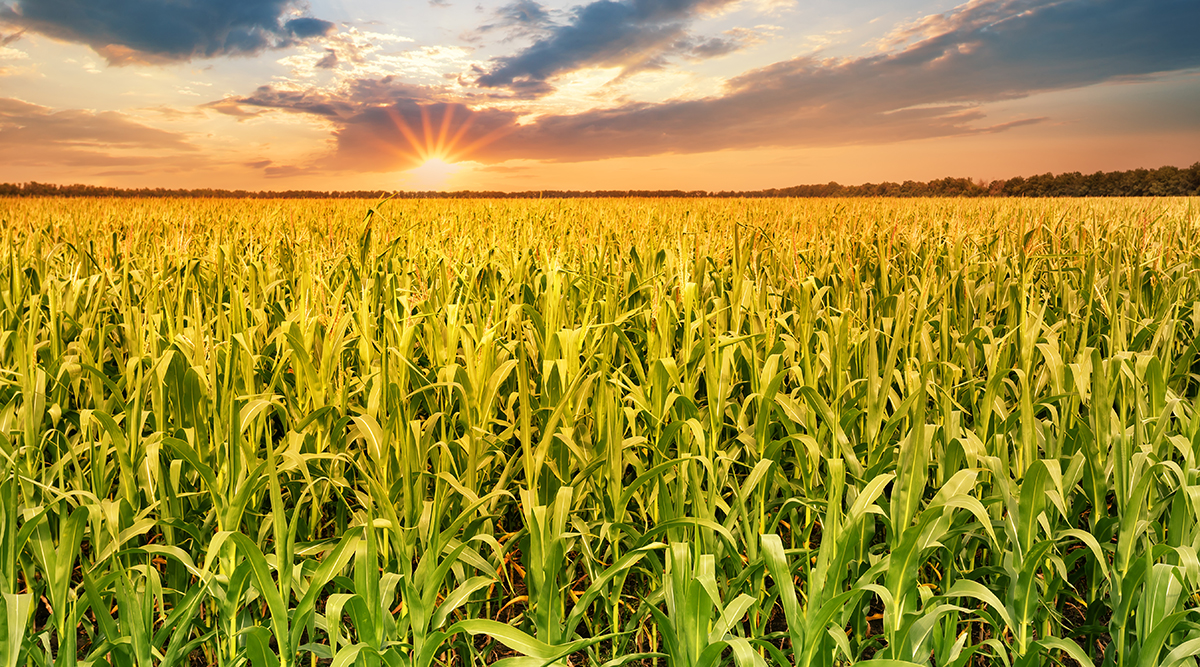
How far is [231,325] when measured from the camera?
8.61 feet

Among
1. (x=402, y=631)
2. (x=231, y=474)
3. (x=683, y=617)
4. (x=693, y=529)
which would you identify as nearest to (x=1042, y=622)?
(x=693, y=529)

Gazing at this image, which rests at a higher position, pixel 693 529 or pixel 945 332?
pixel 945 332

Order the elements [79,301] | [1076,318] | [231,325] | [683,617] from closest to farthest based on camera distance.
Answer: [683,617] < [231,325] < [1076,318] < [79,301]

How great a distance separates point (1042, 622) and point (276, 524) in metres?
2.10

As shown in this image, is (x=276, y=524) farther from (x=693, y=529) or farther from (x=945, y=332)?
(x=945, y=332)

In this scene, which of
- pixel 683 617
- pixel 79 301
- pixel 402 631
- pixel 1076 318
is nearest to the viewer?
pixel 683 617

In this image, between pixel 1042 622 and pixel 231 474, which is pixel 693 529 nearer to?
pixel 1042 622

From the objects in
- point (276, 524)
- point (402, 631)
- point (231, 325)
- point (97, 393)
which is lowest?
point (402, 631)

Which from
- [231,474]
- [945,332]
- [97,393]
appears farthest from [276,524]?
[945,332]

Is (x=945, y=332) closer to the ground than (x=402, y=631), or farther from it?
farther from it

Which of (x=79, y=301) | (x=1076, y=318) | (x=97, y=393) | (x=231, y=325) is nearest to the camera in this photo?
(x=97, y=393)

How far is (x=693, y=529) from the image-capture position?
1.73m

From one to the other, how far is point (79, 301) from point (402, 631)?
3.16 metres

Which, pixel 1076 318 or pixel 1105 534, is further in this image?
pixel 1076 318
